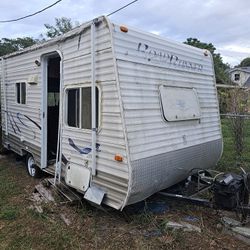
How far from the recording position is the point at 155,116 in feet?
15.2

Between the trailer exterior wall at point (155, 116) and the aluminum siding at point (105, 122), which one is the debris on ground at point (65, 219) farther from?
the trailer exterior wall at point (155, 116)

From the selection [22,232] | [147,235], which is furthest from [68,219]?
[147,235]

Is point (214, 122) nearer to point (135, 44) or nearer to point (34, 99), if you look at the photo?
point (135, 44)

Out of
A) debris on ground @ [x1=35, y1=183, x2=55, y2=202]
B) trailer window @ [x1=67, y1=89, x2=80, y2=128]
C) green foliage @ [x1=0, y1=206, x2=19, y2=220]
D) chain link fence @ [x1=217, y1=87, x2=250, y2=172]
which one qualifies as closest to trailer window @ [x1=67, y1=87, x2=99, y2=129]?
trailer window @ [x1=67, y1=89, x2=80, y2=128]

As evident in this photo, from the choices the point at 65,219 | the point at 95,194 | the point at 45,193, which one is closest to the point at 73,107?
the point at 95,194

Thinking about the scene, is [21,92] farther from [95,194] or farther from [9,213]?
[95,194]

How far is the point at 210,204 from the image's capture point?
458 centimetres

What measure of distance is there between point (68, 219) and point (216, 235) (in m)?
2.17

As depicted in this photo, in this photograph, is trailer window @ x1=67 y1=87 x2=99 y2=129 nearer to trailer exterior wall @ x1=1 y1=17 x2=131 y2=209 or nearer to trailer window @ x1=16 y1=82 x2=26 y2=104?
trailer exterior wall @ x1=1 y1=17 x2=131 y2=209

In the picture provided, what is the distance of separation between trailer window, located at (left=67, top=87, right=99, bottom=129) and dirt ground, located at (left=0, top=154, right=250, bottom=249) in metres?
1.34

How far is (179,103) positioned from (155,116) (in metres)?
0.75

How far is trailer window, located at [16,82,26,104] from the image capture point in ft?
23.5

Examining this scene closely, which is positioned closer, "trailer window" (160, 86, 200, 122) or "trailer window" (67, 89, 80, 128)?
"trailer window" (160, 86, 200, 122)

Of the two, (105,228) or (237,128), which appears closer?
(105,228)
